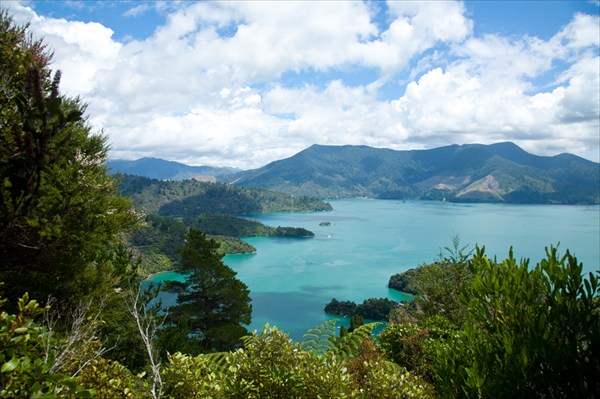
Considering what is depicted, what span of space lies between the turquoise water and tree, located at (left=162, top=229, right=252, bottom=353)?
29835 mm

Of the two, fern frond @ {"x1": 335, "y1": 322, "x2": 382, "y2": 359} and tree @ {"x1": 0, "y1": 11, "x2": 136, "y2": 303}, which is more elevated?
tree @ {"x1": 0, "y1": 11, "x2": 136, "y2": 303}

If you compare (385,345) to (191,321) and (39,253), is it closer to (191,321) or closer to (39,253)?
(39,253)

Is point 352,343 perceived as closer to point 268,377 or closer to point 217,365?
point 217,365

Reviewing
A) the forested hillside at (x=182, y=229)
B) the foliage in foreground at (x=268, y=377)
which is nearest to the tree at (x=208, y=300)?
the foliage in foreground at (x=268, y=377)

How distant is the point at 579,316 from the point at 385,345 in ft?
25.6

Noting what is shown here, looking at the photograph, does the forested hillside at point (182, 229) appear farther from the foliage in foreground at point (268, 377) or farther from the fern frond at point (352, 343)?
the foliage in foreground at point (268, 377)

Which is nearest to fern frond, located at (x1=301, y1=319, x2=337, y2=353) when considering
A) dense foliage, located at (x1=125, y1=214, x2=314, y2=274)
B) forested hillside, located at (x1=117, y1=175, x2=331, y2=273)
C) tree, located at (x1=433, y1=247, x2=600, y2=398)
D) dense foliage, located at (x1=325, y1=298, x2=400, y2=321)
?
tree, located at (x1=433, y1=247, x2=600, y2=398)

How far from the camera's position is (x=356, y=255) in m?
94.8

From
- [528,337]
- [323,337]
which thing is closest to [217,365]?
[323,337]

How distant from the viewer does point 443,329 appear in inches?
409

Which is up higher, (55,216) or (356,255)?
(55,216)

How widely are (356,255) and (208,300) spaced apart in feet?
254

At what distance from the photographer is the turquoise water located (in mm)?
62166

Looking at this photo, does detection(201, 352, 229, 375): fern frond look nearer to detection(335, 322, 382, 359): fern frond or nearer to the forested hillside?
detection(335, 322, 382, 359): fern frond
